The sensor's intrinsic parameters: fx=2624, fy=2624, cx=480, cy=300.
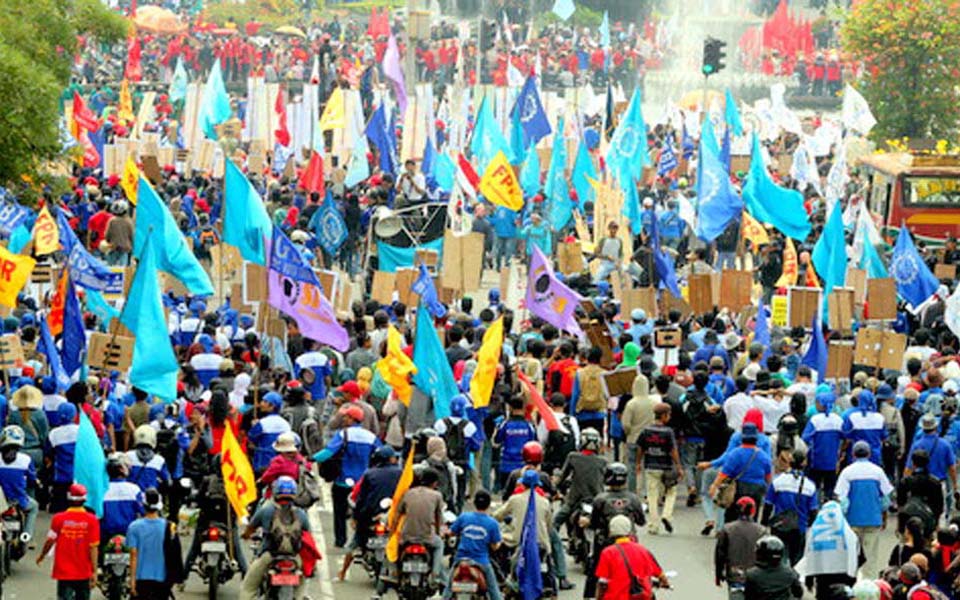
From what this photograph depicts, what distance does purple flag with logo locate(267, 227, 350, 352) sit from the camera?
21578mm

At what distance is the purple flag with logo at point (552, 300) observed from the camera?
80.5 ft

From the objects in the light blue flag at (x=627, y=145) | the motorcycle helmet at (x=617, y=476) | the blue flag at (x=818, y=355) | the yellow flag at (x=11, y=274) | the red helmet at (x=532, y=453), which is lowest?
the motorcycle helmet at (x=617, y=476)

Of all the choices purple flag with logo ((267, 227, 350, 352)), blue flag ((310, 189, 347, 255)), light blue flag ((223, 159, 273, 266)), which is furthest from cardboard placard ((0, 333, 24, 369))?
blue flag ((310, 189, 347, 255))

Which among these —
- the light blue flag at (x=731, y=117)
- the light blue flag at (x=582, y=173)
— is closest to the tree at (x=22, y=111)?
the light blue flag at (x=582, y=173)

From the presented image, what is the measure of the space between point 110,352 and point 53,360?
606mm

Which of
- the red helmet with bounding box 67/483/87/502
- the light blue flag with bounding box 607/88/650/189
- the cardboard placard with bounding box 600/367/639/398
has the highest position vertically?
the light blue flag with bounding box 607/88/650/189

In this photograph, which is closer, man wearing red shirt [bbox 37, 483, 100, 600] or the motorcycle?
man wearing red shirt [bbox 37, 483, 100, 600]

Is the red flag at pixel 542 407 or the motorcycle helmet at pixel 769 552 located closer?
the motorcycle helmet at pixel 769 552

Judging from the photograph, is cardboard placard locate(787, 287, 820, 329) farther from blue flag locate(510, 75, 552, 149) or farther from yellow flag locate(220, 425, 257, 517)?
blue flag locate(510, 75, 552, 149)

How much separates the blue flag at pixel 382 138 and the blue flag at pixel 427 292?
1187 centimetres

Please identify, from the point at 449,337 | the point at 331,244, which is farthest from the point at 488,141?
the point at 449,337

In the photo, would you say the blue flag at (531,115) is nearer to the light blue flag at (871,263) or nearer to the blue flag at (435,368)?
the light blue flag at (871,263)

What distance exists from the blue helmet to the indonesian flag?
1390cm

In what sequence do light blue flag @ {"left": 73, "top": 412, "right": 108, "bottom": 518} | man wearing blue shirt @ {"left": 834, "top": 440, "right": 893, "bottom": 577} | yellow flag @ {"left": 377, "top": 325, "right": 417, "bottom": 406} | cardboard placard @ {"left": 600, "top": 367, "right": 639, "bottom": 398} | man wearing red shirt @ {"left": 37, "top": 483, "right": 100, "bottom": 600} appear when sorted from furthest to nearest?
1. cardboard placard @ {"left": 600, "top": 367, "right": 639, "bottom": 398}
2. yellow flag @ {"left": 377, "top": 325, "right": 417, "bottom": 406}
3. man wearing blue shirt @ {"left": 834, "top": 440, "right": 893, "bottom": 577}
4. light blue flag @ {"left": 73, "top": 412, "right": 108, "bottom": 518}
5. man wearing red shirt @ {"left": 37, "top": 483, "right": 100, "bottom": 600}
